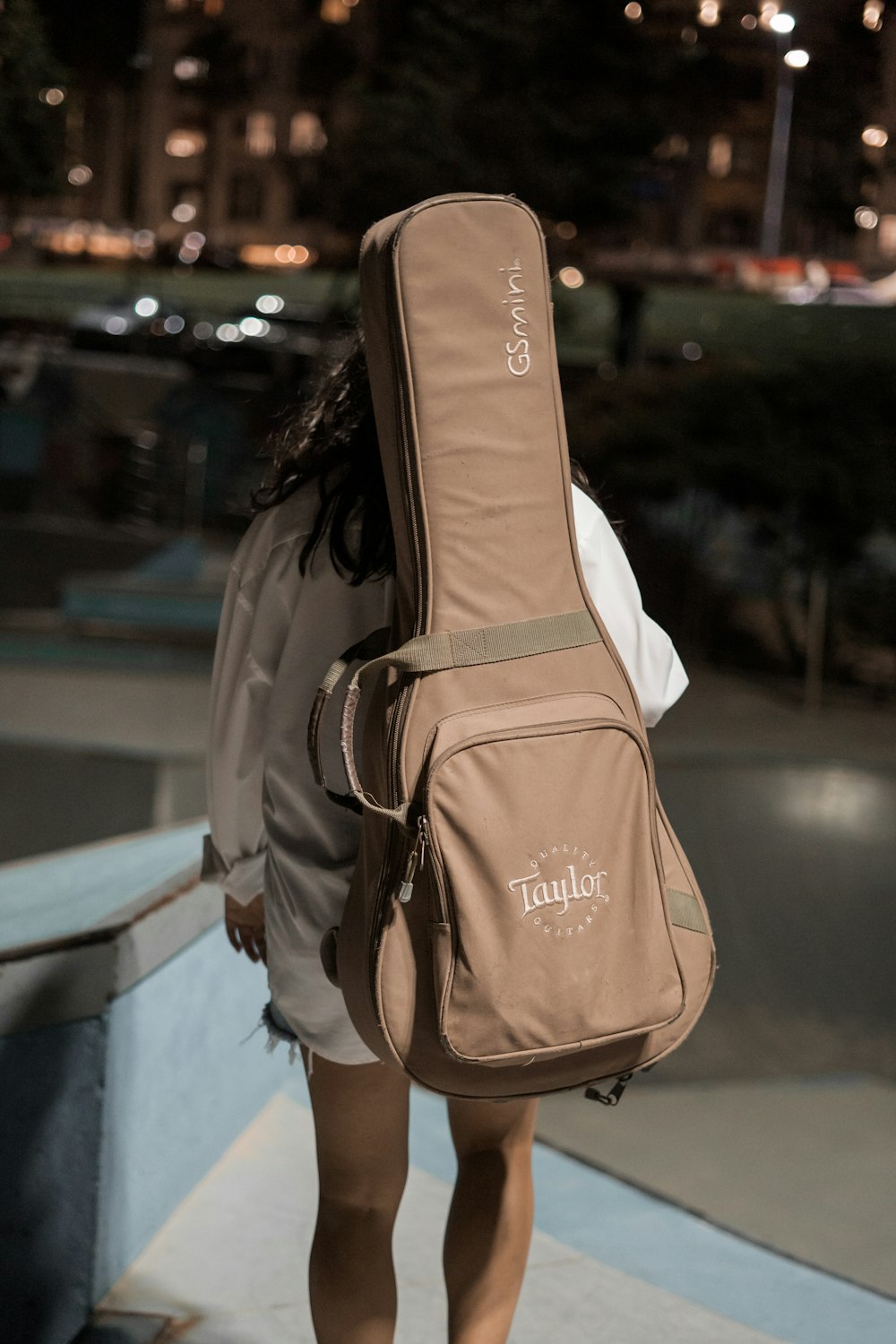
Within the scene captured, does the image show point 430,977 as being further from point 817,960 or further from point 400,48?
point 400,48

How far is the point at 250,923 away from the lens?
4.61 feet

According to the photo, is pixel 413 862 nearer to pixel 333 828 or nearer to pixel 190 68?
pixel 333 828

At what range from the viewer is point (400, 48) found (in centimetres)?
549

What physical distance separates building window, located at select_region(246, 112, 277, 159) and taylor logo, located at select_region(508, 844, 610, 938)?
16.0 feet

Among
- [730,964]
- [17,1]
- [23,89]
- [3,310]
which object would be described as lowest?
[730,964]

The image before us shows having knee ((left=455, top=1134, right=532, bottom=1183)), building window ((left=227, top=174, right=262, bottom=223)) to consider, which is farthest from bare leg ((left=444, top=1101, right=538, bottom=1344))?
building window ((left=227, top=174, right=262, bottom=223))

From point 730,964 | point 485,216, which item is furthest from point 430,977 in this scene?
point 730,964

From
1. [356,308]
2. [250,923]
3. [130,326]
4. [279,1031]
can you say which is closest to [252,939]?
[250,923]

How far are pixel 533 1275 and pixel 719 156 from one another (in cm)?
497

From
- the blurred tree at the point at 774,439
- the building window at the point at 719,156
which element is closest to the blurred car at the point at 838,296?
the blurred tree at the point at 774,439

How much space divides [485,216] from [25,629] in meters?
4.61

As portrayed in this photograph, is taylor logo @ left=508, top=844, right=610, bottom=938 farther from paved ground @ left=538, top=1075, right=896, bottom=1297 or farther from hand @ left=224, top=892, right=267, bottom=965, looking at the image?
paved ground @ left=538, top=1075, right=896, bottom=1297

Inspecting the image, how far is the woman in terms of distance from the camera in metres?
1.24

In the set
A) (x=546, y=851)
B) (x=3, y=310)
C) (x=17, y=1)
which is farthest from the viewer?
(x=3, y=310)
